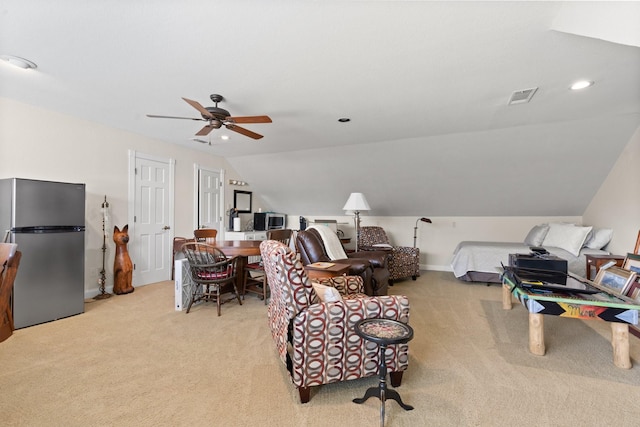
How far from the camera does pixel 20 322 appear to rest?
2932 mm

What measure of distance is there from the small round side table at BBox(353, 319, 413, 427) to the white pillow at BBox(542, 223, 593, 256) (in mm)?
4240

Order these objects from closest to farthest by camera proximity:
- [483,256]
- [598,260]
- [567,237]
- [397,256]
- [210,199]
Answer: [598,260]
[567,237]
[483,256]
[397,256]
[210,199]

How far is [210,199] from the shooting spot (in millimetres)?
5773

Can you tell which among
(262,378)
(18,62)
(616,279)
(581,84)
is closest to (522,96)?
(581,84)

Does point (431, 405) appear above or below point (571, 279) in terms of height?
below

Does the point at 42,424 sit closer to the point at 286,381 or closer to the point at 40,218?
the point at 286,381

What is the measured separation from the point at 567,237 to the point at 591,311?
2.96 m

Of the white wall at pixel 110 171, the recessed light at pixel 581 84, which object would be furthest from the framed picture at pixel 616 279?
the recessed light at pixel 581 84

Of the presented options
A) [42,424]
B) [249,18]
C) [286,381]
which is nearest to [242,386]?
A: [286,381]

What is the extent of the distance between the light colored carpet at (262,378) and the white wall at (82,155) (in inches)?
49.8

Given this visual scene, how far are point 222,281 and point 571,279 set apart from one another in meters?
3.70

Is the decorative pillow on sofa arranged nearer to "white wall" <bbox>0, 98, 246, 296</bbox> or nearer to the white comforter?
the white comforter

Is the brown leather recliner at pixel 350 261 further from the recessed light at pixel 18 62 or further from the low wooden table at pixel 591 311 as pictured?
the recessed light at pixel 18 62

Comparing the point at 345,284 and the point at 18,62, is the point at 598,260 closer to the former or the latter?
the point at 345,284
